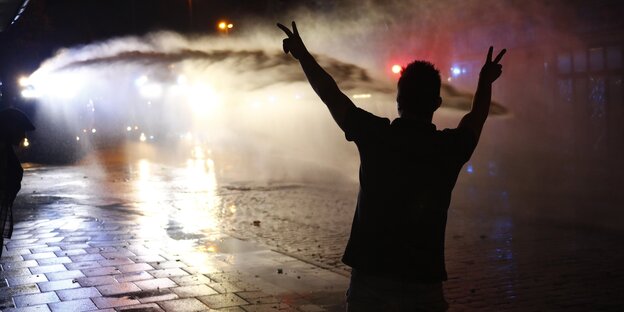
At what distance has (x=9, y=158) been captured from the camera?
5582 millimetres

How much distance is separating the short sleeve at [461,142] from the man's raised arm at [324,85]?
46 cm

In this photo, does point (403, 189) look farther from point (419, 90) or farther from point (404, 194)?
point (419, 90)

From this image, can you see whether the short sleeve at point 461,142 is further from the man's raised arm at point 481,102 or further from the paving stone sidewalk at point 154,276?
the paving stone sidewalk at point 154,276

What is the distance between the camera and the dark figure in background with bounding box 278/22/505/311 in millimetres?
2768

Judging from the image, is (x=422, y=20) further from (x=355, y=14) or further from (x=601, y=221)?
(x=601, y=221)

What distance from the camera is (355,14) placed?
26.1m

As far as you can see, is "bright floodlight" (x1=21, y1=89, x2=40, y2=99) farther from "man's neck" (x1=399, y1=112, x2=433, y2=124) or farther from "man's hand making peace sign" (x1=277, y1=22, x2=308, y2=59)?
"man's neck" (x1=399, y1=112, x2=433, y2=124)

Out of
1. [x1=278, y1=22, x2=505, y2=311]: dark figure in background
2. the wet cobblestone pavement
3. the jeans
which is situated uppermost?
[x1=278, y1=22, x2=505, y2=311]: dark figure in background

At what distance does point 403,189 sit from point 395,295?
1.54 feet

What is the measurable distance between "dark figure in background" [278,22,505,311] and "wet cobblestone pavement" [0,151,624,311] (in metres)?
2.92

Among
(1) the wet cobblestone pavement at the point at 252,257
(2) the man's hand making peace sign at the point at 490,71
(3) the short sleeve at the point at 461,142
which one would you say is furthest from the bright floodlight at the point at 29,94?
(3) the short sleeve at the point at 461,142

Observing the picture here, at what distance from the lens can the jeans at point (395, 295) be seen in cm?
282

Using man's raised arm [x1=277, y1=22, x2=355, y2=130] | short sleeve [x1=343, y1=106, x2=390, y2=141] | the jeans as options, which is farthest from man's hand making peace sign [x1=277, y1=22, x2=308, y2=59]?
the jeans

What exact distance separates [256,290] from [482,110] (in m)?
3.74
